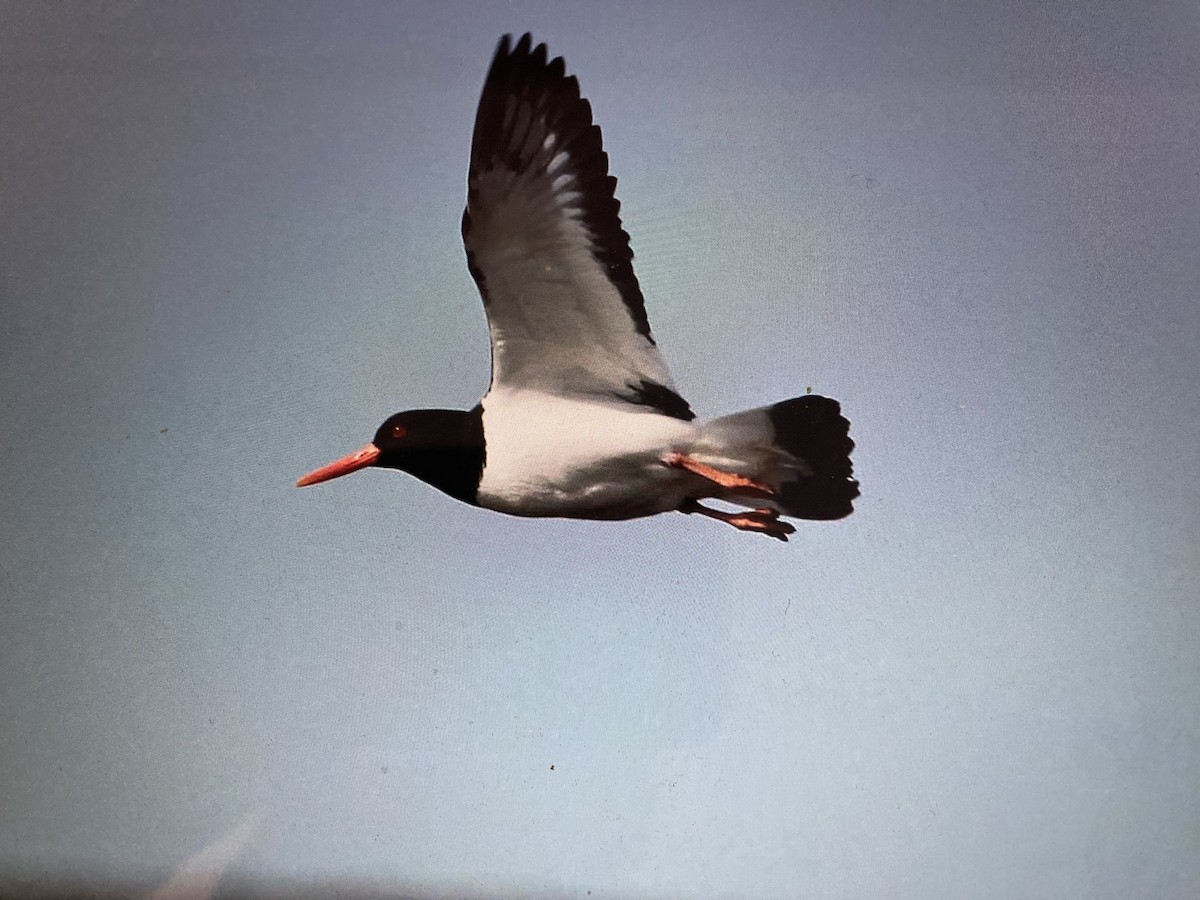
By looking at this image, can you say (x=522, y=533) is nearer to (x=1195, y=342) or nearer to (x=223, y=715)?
(x=223, y=715)

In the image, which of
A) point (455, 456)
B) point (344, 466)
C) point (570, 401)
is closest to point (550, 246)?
point (570, 401)

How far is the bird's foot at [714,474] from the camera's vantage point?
1.41 metres

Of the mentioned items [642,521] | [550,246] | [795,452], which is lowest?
[642,521]

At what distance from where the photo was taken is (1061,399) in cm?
150

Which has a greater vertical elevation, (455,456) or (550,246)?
(550,246)

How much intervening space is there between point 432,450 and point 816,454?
0.57m

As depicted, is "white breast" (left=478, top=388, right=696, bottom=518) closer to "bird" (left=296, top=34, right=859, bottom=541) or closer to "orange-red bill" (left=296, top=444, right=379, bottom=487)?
"bird" (left=296, top=34, right=859, bottom=541)

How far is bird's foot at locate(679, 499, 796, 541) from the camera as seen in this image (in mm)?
1439

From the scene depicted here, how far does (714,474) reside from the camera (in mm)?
1412

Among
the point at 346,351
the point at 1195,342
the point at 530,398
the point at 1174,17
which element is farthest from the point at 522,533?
the point at 1174,17

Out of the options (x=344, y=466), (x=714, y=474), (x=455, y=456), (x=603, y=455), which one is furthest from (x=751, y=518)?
(x=344, y=466)

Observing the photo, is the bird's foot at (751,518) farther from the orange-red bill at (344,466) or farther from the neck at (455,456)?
the orange-red bill at (344,466)

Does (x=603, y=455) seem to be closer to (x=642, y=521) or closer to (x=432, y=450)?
(x=642, y=521)

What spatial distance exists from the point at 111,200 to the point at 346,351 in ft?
1.48
